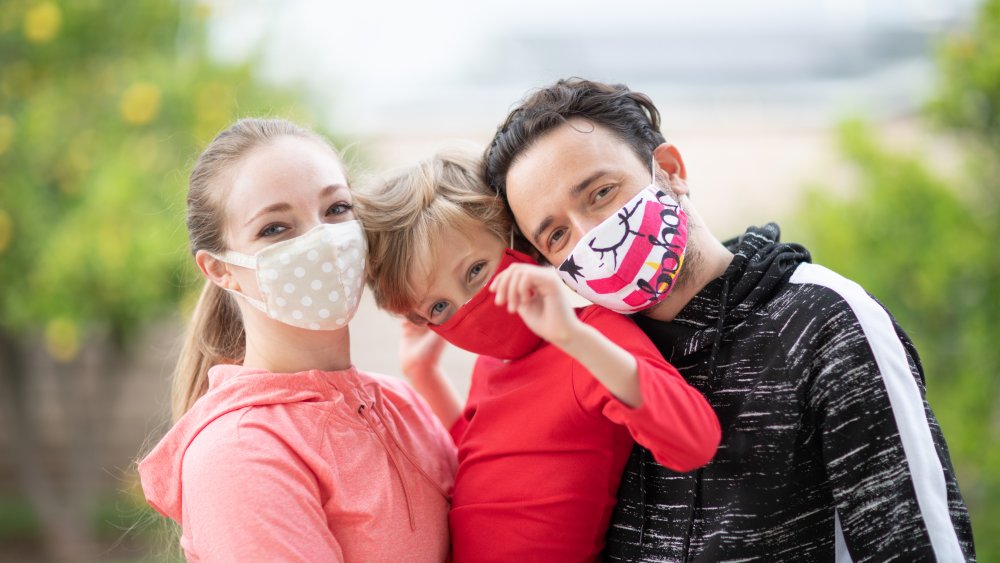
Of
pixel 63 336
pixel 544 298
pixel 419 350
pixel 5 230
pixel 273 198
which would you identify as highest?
pixel 5 230

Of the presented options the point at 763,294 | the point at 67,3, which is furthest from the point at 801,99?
the point at 763,294

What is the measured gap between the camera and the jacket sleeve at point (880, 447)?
6.32 ft

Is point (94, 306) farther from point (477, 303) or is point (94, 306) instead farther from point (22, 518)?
point (477, 303)

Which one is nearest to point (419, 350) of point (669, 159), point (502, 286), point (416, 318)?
point (416, 318)

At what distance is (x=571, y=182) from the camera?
217 cm

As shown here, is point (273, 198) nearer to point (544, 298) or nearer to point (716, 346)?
point (544, 298)

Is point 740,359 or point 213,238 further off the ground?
point 213,238

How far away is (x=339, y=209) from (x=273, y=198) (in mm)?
179

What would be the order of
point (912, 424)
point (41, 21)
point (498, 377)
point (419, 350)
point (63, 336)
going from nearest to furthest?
1. point (912, 424)
2. point (498, 377)
3. point (419, 350)
4. point (41, 21)
5. point (63, 336)

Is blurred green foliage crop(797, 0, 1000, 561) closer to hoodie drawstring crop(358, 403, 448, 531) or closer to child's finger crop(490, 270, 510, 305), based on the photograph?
hoodie drawstring crop(358, 403, 448, 531)

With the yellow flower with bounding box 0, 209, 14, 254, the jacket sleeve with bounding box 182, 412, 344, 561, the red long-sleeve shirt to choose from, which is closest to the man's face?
the red long-sleeve shirt

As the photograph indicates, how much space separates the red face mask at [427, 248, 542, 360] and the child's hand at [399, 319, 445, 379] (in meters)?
0.40

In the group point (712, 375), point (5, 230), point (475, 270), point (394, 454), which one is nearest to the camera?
point (712, 375)

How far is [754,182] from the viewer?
7.71 metres
